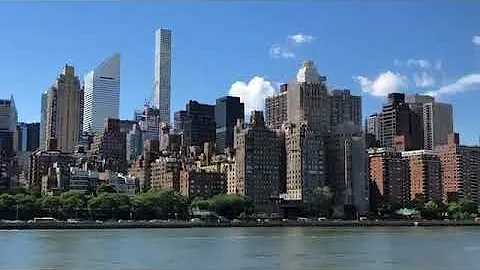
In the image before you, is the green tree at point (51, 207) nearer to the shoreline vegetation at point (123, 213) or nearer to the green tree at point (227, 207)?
the shoreline vegetation at point (123, 213)

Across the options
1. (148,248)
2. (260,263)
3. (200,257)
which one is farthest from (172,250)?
(260,263)

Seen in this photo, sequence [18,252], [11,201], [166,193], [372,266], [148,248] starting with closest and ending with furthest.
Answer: [372,266] → [18,252] → [148,248] → [11,201] → [166,193]

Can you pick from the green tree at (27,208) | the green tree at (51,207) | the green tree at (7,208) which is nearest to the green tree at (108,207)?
the green tree at (51,207)

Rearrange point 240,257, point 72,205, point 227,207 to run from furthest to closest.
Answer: point 227,207 → point 72,205 → point 240,257

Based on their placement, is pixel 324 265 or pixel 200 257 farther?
pixel 200 257

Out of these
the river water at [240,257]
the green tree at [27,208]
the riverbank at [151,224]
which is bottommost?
the riverbank at [151,224]

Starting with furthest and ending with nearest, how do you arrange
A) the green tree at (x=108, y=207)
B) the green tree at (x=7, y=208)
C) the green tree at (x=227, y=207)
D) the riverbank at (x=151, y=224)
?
the green tree at (x=227, y=207)
the green tree at (x=108, y=207)
the green tree at (x=7, y=208)
the riverbank at (x=151, y=224)

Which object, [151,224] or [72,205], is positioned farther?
[72,205]

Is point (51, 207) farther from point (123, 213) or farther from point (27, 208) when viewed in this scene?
point (123, 213)

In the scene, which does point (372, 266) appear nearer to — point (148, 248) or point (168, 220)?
point (148, 248)

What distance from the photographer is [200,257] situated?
70.0 meters

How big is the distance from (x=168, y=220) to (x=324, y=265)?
5187 inches

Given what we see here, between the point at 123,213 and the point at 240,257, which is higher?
the point at 123,213

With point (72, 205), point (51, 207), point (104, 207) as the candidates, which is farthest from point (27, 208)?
point (104, 207)
